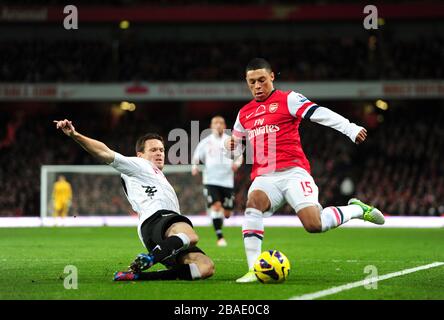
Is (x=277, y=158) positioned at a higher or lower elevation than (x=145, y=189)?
higher

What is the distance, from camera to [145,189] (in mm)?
8297

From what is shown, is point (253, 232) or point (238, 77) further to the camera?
point (238, 77)

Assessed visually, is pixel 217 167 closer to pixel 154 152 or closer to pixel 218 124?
pixel 218 124

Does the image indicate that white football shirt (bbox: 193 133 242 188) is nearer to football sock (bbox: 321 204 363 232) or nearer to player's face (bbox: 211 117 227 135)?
player's face (bbox: 211 117 227 135)

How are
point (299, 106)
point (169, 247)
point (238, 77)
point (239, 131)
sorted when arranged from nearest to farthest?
point (169, 247) < point (299, 106) < point (239, 131) < point (238, 77)

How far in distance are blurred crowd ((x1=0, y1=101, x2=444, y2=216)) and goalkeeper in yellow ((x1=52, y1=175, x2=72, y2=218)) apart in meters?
0.49

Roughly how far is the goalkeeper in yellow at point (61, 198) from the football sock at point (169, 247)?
17742mm

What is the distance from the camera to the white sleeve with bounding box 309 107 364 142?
26.2 feet

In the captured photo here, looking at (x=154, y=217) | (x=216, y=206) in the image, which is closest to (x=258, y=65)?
(x=154, y=217)

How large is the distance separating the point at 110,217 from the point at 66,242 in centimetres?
953

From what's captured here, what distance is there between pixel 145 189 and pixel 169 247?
942mm

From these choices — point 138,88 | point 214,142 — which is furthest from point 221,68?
point 214,142

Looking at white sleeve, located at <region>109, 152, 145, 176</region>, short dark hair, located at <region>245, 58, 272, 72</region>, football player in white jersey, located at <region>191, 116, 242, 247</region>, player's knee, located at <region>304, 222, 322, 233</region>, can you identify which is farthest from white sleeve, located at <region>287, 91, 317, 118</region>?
football player in white jersey, located at <region>191, 116, 242, 247</region>

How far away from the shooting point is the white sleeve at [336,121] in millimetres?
7973
